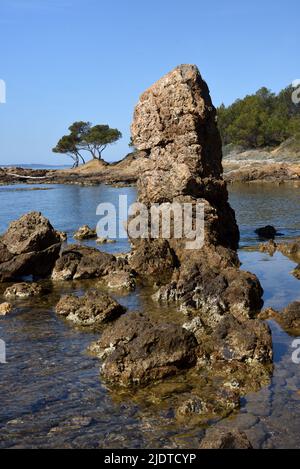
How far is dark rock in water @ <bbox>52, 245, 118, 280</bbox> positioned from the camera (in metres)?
26.5

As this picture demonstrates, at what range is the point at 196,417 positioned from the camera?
38.9 feet

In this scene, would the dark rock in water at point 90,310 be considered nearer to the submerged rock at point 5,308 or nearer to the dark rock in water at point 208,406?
the submerged rock at point 5,308

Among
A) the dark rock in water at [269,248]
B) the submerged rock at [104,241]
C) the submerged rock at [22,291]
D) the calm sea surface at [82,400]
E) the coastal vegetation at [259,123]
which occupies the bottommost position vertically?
the calm sea surface at [82,400]

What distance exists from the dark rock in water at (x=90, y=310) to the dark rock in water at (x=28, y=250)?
7.07 m

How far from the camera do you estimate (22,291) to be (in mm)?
23172

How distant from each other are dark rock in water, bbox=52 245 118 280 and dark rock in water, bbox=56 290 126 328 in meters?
6.22

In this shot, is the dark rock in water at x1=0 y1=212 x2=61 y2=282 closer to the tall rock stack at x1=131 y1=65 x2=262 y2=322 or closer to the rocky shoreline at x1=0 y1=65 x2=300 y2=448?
the rocky shoreline at x1=0 y1=65 x2=300 y2=448

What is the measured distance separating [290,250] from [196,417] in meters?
20.3

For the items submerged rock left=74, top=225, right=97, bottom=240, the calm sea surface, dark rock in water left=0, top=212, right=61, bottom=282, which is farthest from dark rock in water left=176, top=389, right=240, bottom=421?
submerged rock left=74, top=225, right=97, bottom=240

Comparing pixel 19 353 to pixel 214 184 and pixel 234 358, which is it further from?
pixel 214 184

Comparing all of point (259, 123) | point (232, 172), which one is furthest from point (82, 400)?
point (259, 123)

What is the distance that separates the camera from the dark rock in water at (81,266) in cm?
2645

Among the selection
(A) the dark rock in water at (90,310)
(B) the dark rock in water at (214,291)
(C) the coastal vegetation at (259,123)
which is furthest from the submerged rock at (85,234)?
(C) the coastal vegetation at (259,123)
